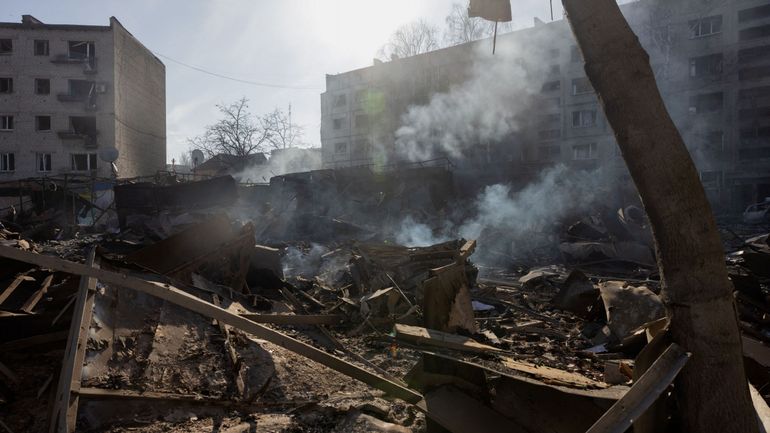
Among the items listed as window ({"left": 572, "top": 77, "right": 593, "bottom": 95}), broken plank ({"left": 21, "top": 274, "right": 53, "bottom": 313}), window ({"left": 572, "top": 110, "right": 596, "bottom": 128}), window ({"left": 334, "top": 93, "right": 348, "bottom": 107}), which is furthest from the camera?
window ({"left": 334, "top": 93, "right": 348, "bottom": 107})

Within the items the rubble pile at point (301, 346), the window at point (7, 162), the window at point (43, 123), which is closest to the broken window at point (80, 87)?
the window at point (43, 123)

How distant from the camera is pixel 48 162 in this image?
32.0 metres

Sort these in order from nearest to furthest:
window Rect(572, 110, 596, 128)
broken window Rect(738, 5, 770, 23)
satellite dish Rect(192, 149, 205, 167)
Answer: broken window Rect(738, 5, 770, 23)
window Rect(572, 110, 596, 128)
satellite dish Rect(192, 149, 205, 167)

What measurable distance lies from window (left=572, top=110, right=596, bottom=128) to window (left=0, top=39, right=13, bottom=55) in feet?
148

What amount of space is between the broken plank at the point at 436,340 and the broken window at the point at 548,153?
37.0 m

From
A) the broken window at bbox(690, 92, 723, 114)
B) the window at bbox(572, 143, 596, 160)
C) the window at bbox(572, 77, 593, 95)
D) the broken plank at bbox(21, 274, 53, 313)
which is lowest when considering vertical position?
the broken plank at bbox(21, 274, 53, 313)

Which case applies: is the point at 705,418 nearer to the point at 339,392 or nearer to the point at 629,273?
the point at 339,392

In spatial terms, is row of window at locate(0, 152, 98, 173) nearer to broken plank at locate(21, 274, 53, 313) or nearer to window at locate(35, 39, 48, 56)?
window at locate(35, 39, 48, 56)

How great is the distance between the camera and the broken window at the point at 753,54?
109ft

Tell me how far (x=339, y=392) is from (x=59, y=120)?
1480 inches

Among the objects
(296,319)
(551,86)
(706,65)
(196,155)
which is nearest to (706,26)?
(706,65)

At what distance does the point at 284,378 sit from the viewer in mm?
4223

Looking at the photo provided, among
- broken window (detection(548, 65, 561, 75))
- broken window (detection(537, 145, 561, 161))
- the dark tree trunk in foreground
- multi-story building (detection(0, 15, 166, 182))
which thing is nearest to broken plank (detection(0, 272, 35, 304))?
the dark tree trunk in foreground

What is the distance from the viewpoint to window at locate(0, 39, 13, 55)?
31.4 meters
